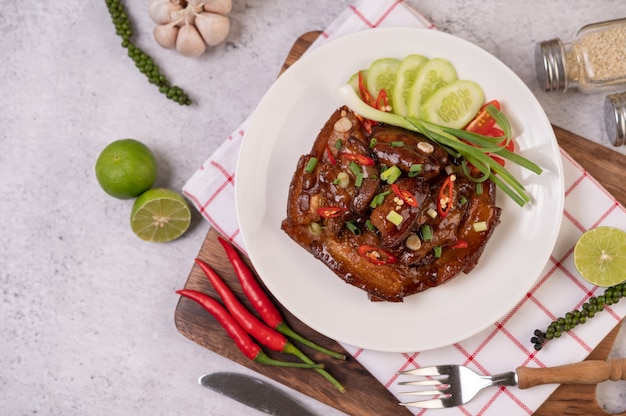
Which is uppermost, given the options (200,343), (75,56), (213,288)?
(75,56)

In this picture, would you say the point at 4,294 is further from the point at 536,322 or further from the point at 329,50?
the point at 536,322

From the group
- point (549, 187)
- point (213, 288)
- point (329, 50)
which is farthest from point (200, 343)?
point (549, 187)

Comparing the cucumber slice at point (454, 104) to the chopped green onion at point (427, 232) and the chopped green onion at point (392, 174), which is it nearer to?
the chopped green onion at point (392, 174)

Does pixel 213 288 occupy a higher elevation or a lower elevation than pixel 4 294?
higher

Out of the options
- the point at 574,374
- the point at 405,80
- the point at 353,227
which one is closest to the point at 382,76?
the point at 405,80

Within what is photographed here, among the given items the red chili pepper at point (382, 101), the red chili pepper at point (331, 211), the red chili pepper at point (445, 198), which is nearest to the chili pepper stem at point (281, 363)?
the red chili pepper at point (331, 211)

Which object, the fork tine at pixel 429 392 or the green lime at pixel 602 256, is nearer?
the green lime at pixel 602 256

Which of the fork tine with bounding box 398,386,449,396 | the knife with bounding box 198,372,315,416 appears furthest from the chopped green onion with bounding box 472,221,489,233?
the knife with bounding box 198,372,315,416
